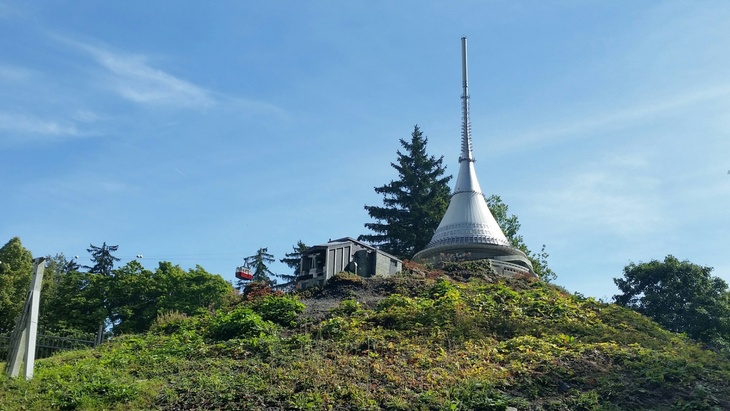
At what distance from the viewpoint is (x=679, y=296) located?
37.8m

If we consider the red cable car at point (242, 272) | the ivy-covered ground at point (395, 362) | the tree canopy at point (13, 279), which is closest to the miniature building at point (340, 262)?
the ivy-covered ground at point (395, 362)

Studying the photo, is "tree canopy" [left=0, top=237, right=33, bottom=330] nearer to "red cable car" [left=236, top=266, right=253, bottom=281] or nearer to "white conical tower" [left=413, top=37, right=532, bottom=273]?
"red cable car" [left=236, top=266, right=253, bottom=281]

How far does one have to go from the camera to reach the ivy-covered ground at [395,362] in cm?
1502

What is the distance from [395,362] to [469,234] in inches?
707

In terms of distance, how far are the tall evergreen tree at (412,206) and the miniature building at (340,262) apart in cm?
1512

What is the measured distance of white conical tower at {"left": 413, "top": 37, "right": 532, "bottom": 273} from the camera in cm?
3422

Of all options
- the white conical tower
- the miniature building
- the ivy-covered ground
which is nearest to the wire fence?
the ivy-covered ground

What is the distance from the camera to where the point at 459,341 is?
63.3 feet

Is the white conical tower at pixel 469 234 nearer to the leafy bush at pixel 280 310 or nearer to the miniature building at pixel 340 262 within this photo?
the miniature building at pixel 340 262

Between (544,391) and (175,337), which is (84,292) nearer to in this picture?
(175,337)

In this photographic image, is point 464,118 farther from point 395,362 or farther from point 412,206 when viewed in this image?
point 395,362

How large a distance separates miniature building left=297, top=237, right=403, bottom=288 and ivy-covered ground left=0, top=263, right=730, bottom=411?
3645 millimetres

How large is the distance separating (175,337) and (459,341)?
280 inches

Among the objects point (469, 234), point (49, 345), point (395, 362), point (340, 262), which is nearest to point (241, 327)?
point (395, 362)
